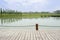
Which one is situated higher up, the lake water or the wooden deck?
the lake water

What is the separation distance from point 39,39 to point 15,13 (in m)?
42.3

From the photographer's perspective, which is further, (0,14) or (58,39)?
(0,14)

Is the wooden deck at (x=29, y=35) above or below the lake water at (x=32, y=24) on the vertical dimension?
below

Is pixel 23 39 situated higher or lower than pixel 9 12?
lower

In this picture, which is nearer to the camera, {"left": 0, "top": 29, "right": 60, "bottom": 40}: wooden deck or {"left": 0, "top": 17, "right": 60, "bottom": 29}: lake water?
{"left": 0, "top": 29, "right": 60, "bottom": 40}: wooden deck

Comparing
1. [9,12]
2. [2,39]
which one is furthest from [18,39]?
[9,12]

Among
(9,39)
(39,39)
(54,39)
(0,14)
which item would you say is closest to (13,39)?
(9,39)

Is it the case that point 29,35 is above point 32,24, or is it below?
below

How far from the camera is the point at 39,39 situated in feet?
22.1

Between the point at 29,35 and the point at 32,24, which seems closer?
the point at 29,35

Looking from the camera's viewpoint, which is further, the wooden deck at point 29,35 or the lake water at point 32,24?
the lake water at point 32,24

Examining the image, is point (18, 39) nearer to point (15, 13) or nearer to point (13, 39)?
point (13, 39)

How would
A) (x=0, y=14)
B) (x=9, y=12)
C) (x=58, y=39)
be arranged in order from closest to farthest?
(x=58, y=39) → (x=0, y=14) → (x=9, y=12)

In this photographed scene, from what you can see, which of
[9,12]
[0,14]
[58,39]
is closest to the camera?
[58,39]
